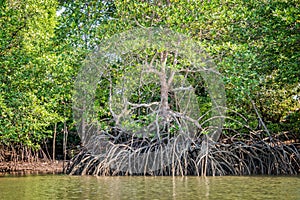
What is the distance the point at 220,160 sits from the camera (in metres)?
9.52

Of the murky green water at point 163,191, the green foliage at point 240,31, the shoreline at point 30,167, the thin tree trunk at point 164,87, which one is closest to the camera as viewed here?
the murky green water at point 163,191

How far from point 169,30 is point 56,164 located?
17.7 feet

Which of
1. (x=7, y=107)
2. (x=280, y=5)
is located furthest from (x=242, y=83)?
(x=7, y=107)

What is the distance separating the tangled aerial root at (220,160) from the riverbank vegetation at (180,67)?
0.7 inches

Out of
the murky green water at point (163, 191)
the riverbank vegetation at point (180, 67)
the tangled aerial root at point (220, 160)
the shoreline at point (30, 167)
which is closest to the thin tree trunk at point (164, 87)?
the riverbank vegetation at point (180, 67)

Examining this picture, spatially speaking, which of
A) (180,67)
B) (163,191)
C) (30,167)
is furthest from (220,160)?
(30,167)

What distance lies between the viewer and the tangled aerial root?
909cm

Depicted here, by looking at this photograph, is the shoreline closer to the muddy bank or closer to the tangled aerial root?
the muddy bank

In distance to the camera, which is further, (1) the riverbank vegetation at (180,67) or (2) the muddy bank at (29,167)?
(2) the muddy bank at (29,167)

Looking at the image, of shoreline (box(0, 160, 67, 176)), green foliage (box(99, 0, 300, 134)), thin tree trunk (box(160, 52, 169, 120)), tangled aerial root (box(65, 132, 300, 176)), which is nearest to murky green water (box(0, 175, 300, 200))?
tangled aerial root (box(65, 132, 300, 176))

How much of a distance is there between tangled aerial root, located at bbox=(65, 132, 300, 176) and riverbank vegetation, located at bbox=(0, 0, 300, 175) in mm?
19

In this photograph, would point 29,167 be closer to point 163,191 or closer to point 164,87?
point 164,87

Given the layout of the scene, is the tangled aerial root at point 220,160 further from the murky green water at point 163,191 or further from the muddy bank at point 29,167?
the muddy bank at point 29,167

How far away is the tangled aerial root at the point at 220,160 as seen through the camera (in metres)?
9.09
